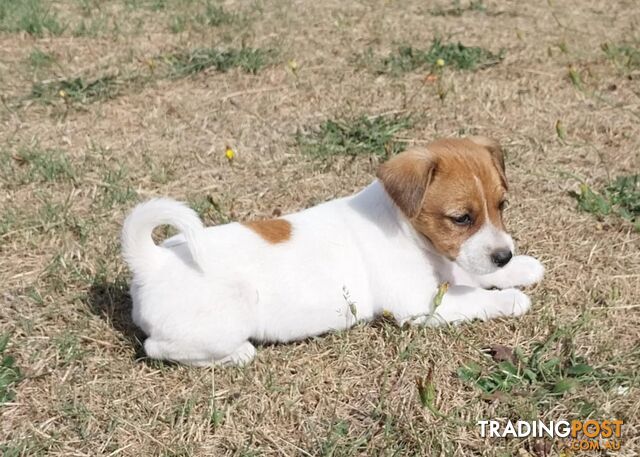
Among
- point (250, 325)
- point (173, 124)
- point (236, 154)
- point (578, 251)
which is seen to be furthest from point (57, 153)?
point (578, 251)

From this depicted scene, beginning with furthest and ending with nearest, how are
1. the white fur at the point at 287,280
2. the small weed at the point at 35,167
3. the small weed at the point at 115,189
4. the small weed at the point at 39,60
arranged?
the small weed at the point at 39,60, the small weed at the point at 35,167, the small weed at the point at 115,189, the white fur at the point at 287,280

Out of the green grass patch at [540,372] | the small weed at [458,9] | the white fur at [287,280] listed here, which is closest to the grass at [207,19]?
the small weed at [458,9]

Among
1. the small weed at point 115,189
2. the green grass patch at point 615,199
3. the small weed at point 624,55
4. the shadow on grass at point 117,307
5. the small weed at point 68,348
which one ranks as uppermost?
the small weed at point 624,55

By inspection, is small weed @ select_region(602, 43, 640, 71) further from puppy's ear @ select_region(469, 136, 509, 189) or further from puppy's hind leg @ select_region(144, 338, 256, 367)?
puppy's hind leg @ select_region(144, 338, 256, 367)

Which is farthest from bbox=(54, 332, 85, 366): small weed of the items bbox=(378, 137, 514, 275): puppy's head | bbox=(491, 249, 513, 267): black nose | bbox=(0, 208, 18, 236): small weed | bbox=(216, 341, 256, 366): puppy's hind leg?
bbox=(491, 249, 513, 267): black nose

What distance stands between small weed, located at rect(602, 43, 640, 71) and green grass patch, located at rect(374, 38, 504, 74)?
3.63 feet

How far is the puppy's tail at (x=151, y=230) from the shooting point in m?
2.99

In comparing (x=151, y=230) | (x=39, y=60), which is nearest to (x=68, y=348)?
(x=151, y=230)

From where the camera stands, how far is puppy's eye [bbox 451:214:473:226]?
3.25 meters

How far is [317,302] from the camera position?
3254 millimetres

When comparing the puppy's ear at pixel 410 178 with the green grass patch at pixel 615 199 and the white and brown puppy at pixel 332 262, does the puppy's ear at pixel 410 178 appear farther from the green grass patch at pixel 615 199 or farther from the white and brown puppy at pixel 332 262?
the green grass patch at pixel 615 199

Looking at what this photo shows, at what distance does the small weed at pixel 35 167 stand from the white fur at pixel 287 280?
2.15 metres

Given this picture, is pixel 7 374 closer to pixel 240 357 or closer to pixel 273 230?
pixel 240 357

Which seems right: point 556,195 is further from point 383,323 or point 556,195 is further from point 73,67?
point 73,67
